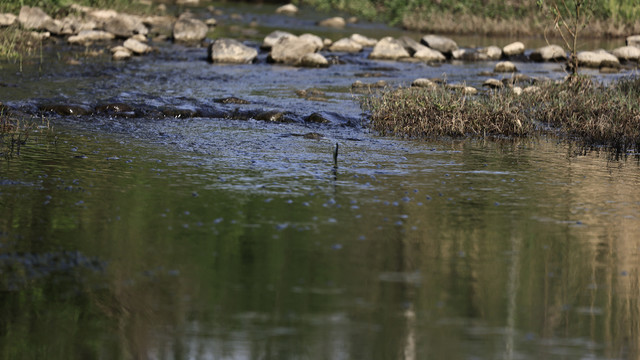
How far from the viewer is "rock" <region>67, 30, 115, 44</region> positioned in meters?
26.6

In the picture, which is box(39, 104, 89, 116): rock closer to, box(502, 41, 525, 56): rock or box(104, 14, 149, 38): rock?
box(104, 14, 149, 38): rock

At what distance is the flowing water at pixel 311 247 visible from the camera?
5.51 m

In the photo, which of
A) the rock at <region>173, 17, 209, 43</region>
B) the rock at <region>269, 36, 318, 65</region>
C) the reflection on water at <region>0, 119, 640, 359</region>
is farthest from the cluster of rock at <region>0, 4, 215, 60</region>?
the reflection on water at <region>0, 119, 640, 359</region>

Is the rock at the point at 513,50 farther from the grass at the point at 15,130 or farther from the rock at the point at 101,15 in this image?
the grass at the point at 15,130

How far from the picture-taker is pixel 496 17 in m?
35.2

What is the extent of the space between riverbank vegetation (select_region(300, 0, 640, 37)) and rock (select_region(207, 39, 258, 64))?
1185cm

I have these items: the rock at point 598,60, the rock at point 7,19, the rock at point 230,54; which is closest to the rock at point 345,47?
the rock at point 230,54

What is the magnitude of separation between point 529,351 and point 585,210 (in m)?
3.97

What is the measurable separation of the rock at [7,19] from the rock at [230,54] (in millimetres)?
6132

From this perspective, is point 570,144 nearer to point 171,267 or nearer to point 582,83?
point 582,83

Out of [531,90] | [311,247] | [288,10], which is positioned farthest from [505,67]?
[288,10]

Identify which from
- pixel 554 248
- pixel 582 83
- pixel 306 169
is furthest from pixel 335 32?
A: pixel 554 248

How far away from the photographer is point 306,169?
35.2ft

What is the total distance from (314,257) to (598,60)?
1910 cm
